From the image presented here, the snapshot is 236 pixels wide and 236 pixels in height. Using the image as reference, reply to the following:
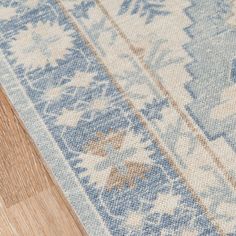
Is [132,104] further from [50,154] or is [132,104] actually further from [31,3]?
[31,3]

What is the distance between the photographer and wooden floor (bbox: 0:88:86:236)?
1.15m

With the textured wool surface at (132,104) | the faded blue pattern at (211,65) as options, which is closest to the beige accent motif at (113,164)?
the textured wool surface at (132,104)

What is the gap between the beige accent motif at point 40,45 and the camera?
4.38ft

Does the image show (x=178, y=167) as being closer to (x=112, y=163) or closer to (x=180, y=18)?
(x=112, y=163)


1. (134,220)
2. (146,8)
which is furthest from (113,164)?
(146,8)

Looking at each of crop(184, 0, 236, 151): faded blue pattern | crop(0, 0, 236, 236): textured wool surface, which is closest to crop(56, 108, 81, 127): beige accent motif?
crop(0, 0, 236, 236): textured wool surface

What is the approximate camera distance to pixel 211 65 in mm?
1284

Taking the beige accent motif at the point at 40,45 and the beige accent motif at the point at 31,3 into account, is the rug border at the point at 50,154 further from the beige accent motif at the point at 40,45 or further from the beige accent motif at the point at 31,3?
the beige accent motif at the point at 31,3

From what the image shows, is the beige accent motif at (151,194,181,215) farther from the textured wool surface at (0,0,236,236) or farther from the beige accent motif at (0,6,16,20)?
the beige accent motif at (0,6,16,20)

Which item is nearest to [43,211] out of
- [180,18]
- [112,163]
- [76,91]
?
[112,163]

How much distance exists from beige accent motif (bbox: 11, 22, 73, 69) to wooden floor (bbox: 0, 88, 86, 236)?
16 centimetres

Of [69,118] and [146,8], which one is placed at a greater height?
[146,8]

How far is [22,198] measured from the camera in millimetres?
1187

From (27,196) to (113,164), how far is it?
0.18 metres
